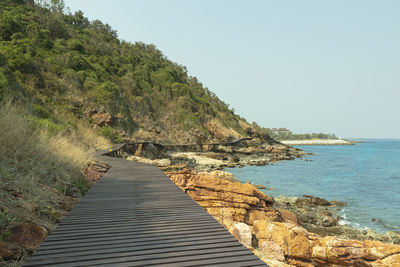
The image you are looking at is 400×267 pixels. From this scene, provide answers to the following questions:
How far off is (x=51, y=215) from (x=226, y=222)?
4190 mm

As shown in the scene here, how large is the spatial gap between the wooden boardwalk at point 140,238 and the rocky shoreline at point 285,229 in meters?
2.44

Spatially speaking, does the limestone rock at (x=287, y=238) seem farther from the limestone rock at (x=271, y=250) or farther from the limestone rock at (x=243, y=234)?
the limestone rock at (x=243, y=234)

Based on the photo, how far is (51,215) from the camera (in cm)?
388

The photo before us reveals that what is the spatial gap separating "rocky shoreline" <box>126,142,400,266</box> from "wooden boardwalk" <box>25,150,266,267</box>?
244cm

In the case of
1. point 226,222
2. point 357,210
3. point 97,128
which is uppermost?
point 97,128

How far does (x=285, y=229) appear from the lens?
589 centimetres

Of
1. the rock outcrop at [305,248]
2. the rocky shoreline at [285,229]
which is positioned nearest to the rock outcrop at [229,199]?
the rocky shoreline at [285,229]

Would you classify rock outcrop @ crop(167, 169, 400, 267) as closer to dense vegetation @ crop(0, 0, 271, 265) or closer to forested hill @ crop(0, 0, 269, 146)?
dense vegetation @ crop(0, 0, 271, 265)

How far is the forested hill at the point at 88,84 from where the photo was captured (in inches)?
770

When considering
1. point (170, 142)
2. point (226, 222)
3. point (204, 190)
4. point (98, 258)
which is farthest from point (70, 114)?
point (98, 258)

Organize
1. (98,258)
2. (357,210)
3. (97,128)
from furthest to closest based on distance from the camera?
(97,128) → (357,210) → (98,258)

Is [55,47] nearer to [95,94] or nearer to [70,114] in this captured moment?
[95,94]

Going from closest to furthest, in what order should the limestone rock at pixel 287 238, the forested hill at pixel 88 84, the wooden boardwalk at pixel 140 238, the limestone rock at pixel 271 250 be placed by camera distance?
1. the wooden boardwalk at pixel 140 238
2. the limestone rock at pixel 271 250
3. the limestone rock at pixel 287 238
4. the forested hill at pixel 88 84

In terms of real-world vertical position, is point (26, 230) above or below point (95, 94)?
below
